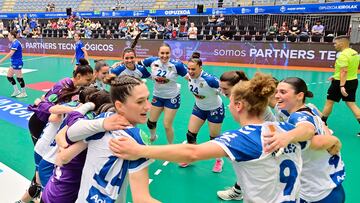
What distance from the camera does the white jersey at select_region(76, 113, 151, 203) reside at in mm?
1862

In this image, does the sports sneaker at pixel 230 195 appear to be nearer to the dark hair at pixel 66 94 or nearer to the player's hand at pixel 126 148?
the dark hair at pixel 66 94

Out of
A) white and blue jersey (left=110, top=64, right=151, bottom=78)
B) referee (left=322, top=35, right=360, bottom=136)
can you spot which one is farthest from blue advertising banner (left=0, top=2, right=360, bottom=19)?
white and blue jersey (left=110, top=64, right=151, bottom=78)

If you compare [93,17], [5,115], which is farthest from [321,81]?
[93,17]

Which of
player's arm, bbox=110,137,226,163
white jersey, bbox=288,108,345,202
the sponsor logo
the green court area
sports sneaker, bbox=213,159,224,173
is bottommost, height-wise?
the green court area

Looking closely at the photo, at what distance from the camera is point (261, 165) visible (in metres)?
1.86

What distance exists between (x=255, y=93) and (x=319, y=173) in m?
1.03

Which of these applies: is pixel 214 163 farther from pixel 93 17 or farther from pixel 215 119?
pixel 93 17

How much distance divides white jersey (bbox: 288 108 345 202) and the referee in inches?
174

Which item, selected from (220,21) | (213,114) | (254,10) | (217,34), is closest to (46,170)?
(213,114)

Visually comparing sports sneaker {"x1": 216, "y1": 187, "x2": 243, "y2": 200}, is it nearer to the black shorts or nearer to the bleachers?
the black shorts

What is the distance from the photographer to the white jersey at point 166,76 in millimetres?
5402

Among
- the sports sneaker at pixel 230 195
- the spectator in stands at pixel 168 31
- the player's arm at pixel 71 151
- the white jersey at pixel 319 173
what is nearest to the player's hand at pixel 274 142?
the white jersey at pixel 319 173

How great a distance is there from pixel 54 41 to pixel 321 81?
16.6 meters

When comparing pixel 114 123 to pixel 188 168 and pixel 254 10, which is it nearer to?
pixel 188 168
